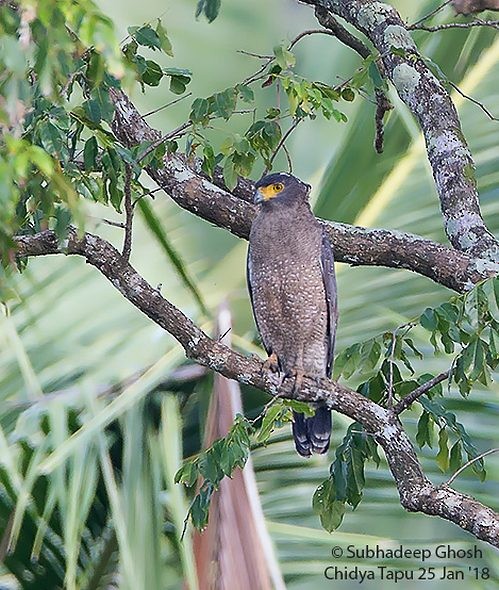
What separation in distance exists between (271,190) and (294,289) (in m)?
0.46

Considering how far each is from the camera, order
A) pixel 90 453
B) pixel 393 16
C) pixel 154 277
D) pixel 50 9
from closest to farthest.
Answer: pixel 50 9 → pixel 393 16 → pixel 90 453 → pixel 154 277

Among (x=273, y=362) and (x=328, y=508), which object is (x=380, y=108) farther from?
(x=328, y=508)

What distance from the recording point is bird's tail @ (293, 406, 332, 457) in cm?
357

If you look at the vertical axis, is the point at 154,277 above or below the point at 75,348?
above

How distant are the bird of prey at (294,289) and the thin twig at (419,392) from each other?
0.94 metres

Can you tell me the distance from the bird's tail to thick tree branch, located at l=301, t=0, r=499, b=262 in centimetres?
90

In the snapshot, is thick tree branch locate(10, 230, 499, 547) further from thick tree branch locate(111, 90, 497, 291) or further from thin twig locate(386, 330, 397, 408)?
thick tree branch locate(111, 90, 497, 291)

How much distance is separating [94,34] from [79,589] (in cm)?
274

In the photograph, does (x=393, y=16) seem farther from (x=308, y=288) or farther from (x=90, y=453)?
(x=90, y=453)

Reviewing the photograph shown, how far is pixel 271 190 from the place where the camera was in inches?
142

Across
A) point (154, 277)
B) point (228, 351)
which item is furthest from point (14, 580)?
point (228, 351)

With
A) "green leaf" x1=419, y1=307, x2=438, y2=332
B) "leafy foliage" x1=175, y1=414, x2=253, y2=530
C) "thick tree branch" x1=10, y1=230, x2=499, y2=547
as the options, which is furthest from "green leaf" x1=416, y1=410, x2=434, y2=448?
"leafy foliage" x1=175, y1=414, x2=253, y2=530

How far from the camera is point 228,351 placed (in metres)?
2.76

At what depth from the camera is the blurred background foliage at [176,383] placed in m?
3.49
